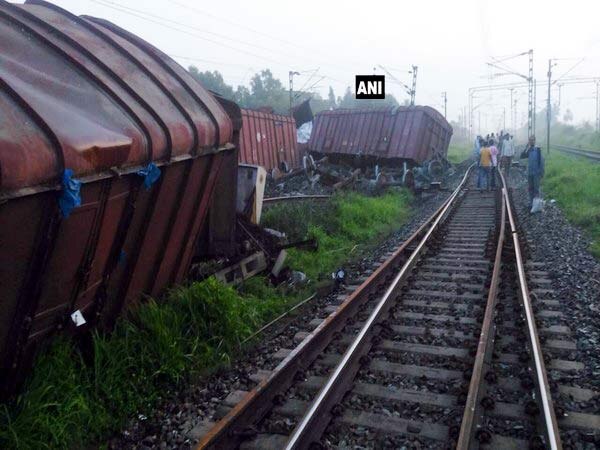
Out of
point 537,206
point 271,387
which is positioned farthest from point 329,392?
point 537,206

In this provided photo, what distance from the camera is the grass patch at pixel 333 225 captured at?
868 centimetres

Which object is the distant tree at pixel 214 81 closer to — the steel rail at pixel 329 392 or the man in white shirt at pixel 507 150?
the man in white shirt at pixel 507 150

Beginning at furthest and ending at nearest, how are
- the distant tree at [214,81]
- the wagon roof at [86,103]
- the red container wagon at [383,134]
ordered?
the distant tree at [214,81] < the red container wagon at [383,134] < the wagon roof at [86,103]

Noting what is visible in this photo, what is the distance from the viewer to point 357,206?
12742mm

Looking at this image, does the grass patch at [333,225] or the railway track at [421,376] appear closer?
the railway track at [421,376]

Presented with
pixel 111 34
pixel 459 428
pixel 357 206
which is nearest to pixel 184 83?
pixel 111 34

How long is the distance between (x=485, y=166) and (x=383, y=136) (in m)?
4.99

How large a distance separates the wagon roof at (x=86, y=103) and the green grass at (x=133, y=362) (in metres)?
1.52

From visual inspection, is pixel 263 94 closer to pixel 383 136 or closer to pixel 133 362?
pixel 383 136

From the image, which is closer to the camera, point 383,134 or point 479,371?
point 479,371

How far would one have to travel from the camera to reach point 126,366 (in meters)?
4.43

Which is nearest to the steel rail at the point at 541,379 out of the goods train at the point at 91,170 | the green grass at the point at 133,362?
the green grass at the point at 133,362

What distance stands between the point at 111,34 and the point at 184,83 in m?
0.88

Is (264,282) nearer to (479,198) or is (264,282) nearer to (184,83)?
(184,83)
